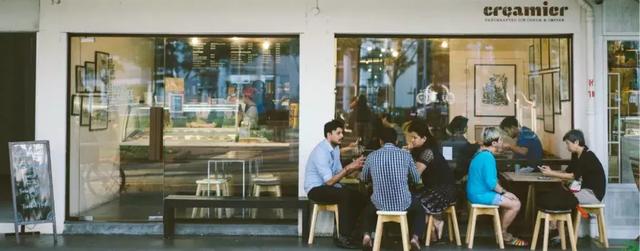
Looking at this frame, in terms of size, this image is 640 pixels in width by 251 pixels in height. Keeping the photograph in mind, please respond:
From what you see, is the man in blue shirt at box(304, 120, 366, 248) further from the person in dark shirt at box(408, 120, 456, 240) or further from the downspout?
the downspout

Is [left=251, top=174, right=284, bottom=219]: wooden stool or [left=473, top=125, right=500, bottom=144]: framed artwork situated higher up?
[left=473, top=125, right=500, bottom=144]: framed artwork

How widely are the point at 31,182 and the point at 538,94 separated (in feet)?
21.4

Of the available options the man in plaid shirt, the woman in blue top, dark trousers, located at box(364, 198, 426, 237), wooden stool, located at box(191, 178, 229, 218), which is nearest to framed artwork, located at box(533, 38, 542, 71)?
the woman in blue top

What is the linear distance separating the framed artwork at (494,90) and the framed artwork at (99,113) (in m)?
5.17

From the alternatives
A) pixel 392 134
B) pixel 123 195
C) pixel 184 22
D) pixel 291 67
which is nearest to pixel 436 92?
pixel 291 67

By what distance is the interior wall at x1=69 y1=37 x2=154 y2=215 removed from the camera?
339 inches

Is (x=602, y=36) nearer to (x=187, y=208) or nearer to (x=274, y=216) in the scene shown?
(x=274, y=216)

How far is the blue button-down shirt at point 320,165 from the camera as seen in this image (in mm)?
7461

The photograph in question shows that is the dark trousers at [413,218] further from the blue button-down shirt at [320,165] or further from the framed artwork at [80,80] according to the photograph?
the framed artwork at [80,80]

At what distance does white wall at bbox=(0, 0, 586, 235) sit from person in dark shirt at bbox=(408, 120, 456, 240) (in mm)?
1251

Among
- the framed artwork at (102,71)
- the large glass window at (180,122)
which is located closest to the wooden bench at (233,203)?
the large glass window at (180,122)

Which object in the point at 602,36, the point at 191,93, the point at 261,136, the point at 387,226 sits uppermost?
the point at 602,36

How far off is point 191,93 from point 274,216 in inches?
95.9

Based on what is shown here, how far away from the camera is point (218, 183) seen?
9039mm
